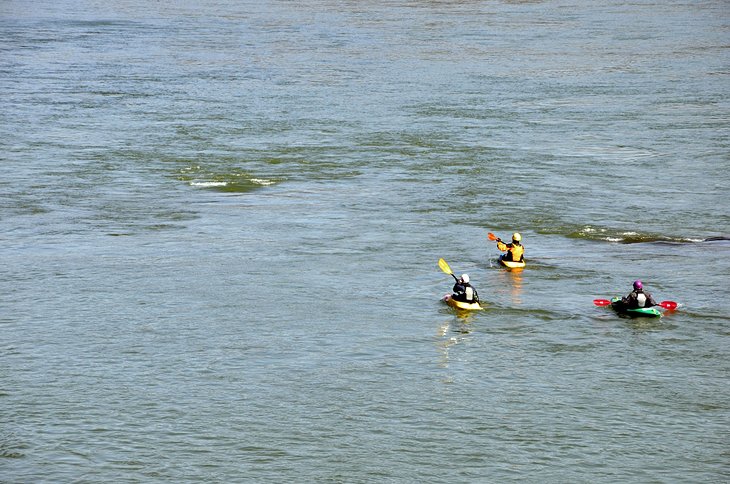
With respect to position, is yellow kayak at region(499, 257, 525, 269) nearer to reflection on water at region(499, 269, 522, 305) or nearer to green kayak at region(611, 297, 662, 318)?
reflection on water at region(499, 269, 522, 305)

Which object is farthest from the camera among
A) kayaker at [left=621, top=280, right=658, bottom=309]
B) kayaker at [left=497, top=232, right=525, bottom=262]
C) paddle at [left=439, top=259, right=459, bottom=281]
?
kayaker at [left=497, top=232, right=525, bottom=262]

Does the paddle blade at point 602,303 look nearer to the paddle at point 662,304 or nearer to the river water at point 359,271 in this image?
the paddle at point 662,304

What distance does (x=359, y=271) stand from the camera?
27422 millimetres

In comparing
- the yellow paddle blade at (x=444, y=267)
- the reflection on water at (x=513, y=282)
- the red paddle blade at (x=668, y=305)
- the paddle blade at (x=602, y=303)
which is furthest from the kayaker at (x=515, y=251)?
the red paddle blade at (x=668, y=305)

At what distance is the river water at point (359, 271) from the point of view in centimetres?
1933

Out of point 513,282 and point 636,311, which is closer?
point 636,311

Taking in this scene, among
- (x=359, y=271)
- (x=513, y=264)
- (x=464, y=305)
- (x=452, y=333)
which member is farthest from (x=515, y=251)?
(x=452, y=333)

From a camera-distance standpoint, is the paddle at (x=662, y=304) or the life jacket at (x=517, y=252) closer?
the paddle at (x=662, y=304)

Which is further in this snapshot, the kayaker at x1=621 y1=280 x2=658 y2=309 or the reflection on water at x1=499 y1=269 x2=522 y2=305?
the reflection on water at x1=499 y1=269 x2=522 y2=305

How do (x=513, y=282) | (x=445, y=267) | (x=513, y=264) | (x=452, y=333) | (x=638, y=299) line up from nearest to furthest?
1. (x=452, y=333)
2. (x=638, y=299)
3. (x=445, y=267)
4. (x=513, y=282)
5. (x=513, y=264)

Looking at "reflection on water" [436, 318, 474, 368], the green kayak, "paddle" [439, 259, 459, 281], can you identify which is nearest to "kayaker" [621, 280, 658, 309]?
the green kayak

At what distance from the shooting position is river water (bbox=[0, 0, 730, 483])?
63.4ft

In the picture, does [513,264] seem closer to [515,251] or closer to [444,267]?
[515,251]

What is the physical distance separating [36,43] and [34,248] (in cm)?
3642
